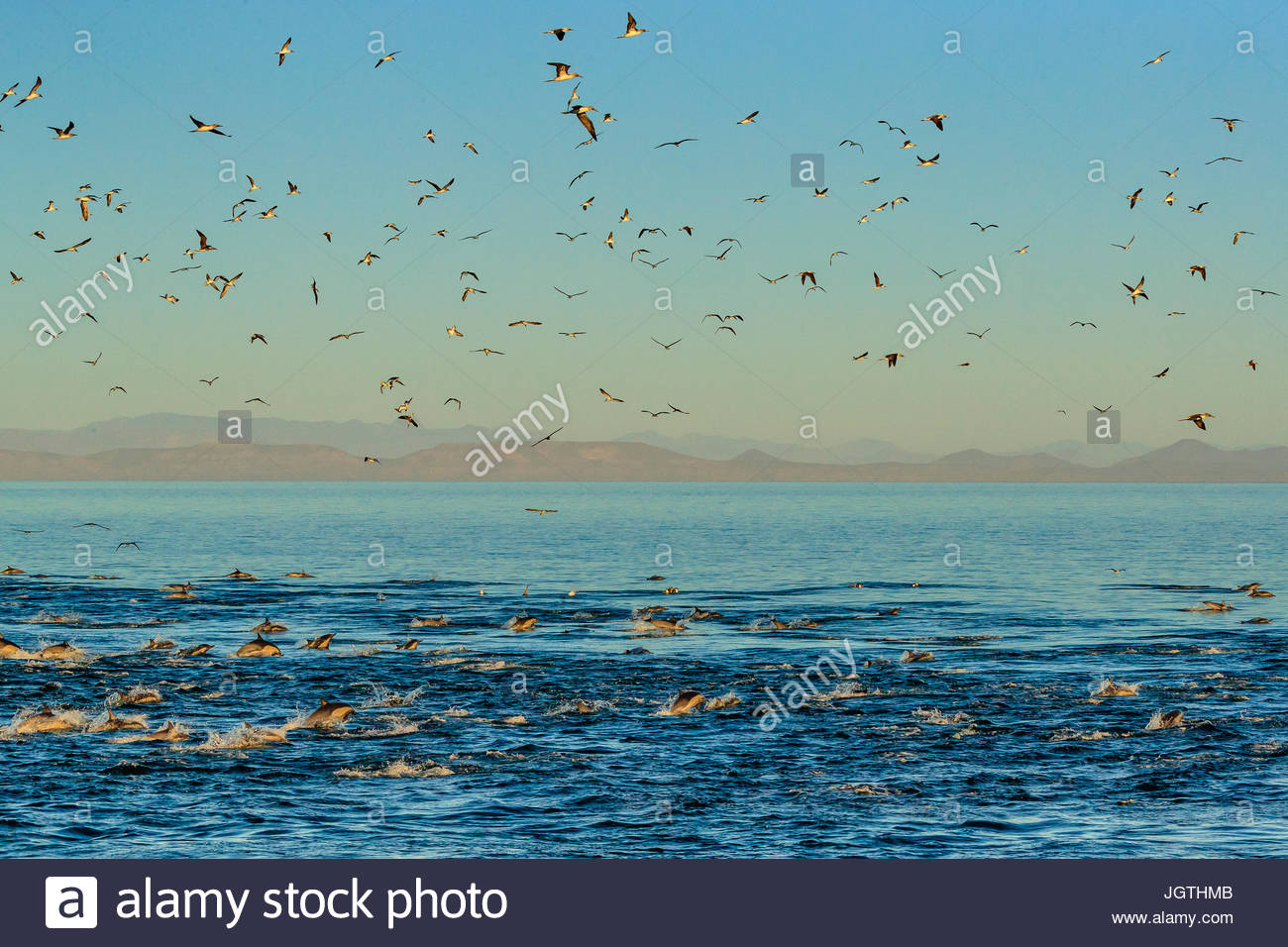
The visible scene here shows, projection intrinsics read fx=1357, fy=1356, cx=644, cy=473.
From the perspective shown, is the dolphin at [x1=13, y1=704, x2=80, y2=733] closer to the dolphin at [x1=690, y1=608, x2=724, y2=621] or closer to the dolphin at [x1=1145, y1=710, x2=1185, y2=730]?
the dolphin at [x1=1145, y1=710, x2=1185, y2=730]

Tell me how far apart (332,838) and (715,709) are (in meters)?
15.8

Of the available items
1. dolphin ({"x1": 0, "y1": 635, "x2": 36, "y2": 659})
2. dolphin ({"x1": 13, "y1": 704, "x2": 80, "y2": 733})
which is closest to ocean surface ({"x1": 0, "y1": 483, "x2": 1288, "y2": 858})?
dolphin ({"x1": 13, "y1": 704, "x2": 80, "y2": 733})

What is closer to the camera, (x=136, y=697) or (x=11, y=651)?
(x=136, y=697)

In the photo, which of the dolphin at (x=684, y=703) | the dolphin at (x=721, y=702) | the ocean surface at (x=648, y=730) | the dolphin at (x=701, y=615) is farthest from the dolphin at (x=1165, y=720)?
the dolphin at (x=701, y=615)

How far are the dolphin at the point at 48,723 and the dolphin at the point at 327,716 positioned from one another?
233 inches

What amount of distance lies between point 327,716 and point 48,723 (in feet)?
23.0

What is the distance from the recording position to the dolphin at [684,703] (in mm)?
38441

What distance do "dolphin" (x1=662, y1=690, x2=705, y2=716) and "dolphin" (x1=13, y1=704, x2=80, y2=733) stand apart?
15731 mm

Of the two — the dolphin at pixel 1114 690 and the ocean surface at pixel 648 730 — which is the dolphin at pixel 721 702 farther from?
the dolphin at pixel 1114 690

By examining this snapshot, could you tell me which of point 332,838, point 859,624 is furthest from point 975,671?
point 332,838

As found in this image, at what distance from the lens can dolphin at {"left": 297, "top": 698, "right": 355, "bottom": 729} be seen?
35.7 metres

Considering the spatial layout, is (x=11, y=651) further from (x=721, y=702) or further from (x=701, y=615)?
(x=701, y=615)

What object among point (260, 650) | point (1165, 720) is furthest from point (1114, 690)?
point (260, 650)

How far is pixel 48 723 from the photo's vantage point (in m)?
34.9
